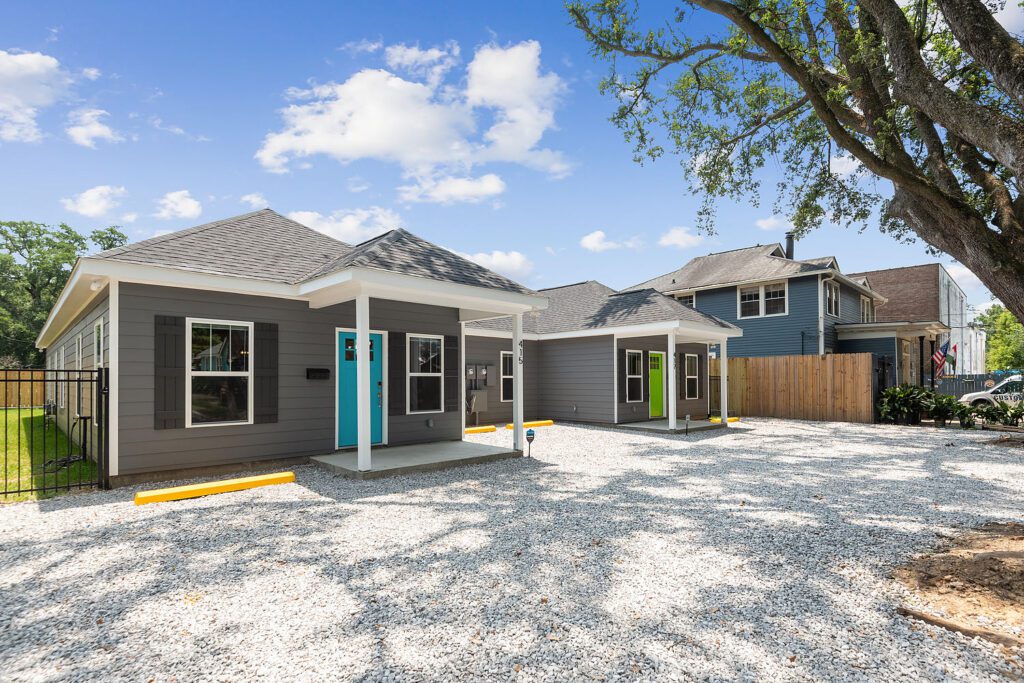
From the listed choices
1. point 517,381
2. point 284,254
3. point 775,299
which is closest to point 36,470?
point 284,254

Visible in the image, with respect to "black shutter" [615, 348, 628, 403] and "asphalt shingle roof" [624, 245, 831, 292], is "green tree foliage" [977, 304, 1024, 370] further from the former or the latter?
"black shutter" [615, 348, 628, 403]

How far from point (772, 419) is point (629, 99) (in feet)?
35.1

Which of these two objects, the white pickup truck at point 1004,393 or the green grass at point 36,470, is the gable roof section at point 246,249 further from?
the white pickup truck at point 1004,393

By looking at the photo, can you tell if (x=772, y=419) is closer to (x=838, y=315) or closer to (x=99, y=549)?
(x=838, y=315)

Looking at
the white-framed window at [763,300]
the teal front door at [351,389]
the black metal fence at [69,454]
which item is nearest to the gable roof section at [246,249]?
the teal front door at [351,389]

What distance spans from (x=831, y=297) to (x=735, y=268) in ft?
12.1

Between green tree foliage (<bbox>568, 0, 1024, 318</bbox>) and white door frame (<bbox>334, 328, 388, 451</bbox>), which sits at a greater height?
green tree foliage (<bbox>568, 0, 1024, 318</bbox>)

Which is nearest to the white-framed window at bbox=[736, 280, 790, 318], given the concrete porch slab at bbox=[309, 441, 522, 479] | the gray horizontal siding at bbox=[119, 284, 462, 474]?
the concrete porch slab at bbox=[309, 441, 522, 479]

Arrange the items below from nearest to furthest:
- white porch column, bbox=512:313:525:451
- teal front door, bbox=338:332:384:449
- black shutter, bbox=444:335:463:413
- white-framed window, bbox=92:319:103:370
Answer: white-framed window, bbox=92:319:103:370, teal front door, bbox=338:332:384:449, white porch column, bbox=512:313:525:451, black shutter, bbox=444:335:463:413

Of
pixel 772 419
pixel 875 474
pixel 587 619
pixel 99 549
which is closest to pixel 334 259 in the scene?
pixel 99 549

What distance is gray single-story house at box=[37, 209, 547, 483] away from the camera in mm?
6445

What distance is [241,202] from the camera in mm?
14758

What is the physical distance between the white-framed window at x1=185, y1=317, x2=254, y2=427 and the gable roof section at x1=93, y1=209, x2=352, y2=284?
82cm

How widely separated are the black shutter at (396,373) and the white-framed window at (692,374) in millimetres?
9695
